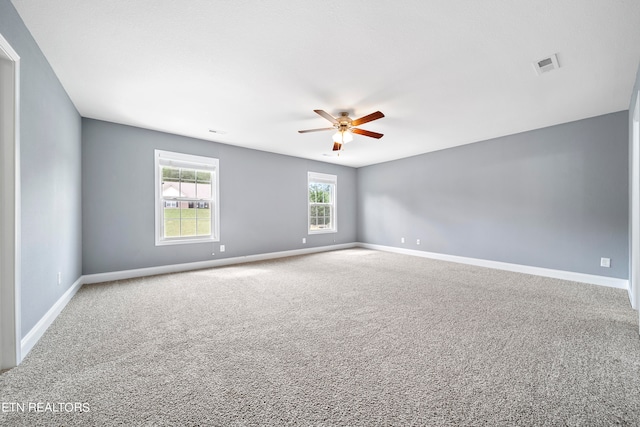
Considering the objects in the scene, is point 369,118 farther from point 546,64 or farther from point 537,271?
point 537,271

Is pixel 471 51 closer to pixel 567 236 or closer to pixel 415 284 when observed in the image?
pixel 415 284

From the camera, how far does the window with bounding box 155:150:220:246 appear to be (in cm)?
454

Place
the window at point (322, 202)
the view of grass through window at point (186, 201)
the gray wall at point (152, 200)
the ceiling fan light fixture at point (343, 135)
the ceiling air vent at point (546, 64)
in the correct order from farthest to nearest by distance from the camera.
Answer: the window at point (322, 202) < the view of grass through window at point (186, 201) < the gray wall at point (152, 200) < the ceiling fan light fixture at point (343, 135) < the ceiling air vent at point (546, 64)

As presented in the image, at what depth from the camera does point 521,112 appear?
3.64 m

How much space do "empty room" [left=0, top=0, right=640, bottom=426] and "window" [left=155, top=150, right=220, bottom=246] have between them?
0.04 meters

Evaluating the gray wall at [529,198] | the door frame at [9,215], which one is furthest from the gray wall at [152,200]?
the gray wall at [529,198]

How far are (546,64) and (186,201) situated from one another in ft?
17.4

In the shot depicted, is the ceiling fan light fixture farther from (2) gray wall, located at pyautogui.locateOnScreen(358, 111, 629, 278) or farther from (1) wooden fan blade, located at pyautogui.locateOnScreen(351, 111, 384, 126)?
(2) gray wall, located at pyautogui.locateOnScreen(358, 111, 629, 278)

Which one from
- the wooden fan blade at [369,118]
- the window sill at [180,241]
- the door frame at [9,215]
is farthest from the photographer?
the window sill at [180,241]

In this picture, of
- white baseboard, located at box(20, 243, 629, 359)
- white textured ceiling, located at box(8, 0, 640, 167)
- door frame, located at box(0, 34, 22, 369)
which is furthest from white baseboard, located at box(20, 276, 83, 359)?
white textured ceiling, located at box(8, 0, 640, 167)

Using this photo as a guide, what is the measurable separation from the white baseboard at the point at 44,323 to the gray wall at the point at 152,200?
3.14 feet

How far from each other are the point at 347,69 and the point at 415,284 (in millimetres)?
2953

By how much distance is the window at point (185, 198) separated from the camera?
4.54 m

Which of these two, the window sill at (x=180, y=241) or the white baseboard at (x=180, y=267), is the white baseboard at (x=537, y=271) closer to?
the white baseboard at (x=180, y=267)
